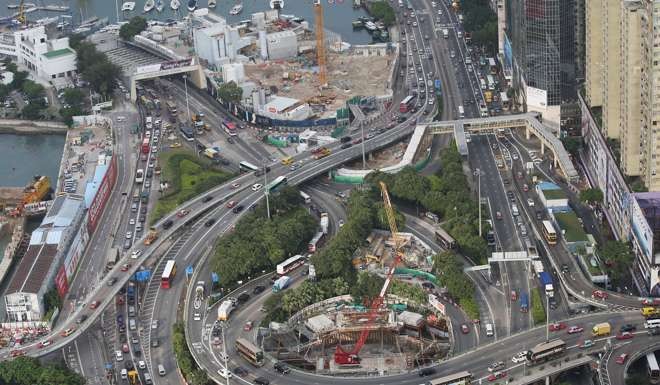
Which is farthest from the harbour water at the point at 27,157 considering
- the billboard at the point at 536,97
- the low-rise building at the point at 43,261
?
the billboard at the point at 536,97

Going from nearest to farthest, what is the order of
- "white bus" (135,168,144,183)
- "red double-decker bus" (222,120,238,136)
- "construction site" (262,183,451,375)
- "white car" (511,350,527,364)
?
"white car" (511,350,527,364) < "construction site" (262,183,451,375) < "white bus" (135,168,144,183) < "red double-decker bus" (222,120,238,136)

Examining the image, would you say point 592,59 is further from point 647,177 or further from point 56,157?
point 56,157

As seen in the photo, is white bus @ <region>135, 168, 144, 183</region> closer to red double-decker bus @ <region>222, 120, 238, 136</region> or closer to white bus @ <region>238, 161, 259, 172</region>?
white bus @ <region>238, 161, 259, 172</region>

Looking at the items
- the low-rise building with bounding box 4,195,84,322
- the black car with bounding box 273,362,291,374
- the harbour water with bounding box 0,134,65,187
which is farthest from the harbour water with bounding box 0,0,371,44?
the black car with bounding box 273,362,291,374

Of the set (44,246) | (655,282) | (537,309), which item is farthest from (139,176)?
(655,282)

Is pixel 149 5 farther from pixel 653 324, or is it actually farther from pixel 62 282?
pixel 653 324

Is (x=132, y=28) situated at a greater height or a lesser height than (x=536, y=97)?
greater
